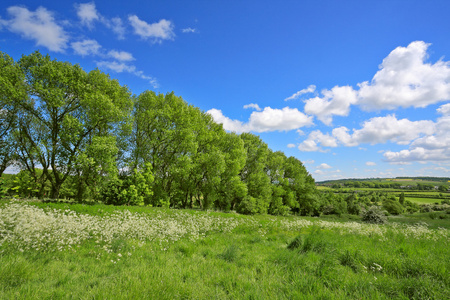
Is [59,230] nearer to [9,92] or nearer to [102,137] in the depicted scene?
[102,137]

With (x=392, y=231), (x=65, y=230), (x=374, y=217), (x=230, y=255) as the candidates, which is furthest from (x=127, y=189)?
(x=374, y=217)

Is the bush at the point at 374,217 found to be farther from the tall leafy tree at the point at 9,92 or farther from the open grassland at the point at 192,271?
the tall leafy tree at the point at 9,92

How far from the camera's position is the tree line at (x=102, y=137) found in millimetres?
18531

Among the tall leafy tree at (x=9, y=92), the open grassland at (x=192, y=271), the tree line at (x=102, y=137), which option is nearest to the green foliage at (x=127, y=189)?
the tree line at (x=102, y=137)

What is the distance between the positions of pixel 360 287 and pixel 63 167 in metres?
25.5

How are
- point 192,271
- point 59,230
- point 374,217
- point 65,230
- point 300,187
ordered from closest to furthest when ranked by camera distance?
point 192,271 → point 59,230 → point 65,230 → point 374,217 → point 300,187

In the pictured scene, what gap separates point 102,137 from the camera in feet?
Answer: 64.5

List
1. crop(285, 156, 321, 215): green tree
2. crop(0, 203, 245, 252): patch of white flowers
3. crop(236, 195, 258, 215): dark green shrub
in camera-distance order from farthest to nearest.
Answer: crop(285, 156, 321, 215): green tree
crop(236, 195, 258, 215): dark green shrub
crop(0, 203, 245, 252): patch of white flowers

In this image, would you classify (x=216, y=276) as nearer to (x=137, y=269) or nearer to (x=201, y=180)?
(x=137, y=269)

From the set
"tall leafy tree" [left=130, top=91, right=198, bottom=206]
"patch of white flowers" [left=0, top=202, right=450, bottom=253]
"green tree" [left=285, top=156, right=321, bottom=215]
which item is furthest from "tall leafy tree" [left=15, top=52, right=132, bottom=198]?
"green tree" [left=285, top=156, right=321, bottom=215]

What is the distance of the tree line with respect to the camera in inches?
730

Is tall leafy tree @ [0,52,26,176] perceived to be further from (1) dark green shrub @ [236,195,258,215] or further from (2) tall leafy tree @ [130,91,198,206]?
(1) dark green shrub @ [236,195,258,215]

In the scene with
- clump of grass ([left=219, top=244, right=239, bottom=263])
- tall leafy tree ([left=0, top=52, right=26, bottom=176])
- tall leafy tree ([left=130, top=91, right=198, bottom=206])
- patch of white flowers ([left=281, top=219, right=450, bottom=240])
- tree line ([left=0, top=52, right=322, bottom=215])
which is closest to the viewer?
clump of grass ([left=219, top=244, right=239, bottom=263])

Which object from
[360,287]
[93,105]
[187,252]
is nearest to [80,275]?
[187,252]
